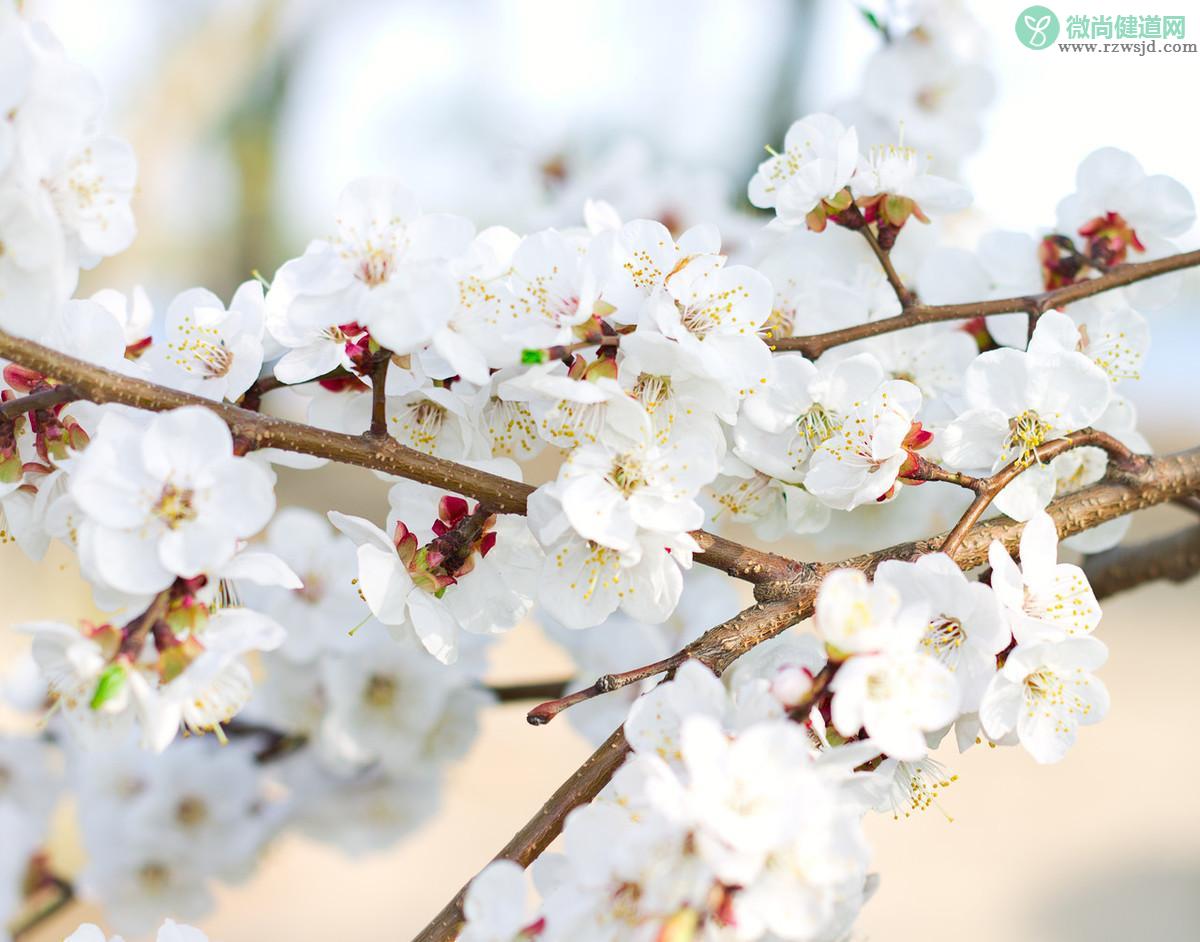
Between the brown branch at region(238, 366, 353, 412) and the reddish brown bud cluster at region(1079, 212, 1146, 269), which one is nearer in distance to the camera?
the brown branch at region(238, 366, 353, 412)

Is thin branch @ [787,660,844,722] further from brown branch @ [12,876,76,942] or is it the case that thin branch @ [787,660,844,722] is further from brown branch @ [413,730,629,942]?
brown branch @ [12,876,76,942]

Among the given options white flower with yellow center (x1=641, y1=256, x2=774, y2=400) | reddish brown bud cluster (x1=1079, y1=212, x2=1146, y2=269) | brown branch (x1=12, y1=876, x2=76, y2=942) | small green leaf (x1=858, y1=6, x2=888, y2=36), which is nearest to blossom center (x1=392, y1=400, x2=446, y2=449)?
white flower with yellow center (x1=641, y1=256, x2=774, y2=400)

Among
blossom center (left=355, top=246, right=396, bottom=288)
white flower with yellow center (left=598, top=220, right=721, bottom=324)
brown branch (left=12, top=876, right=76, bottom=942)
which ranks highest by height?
white flower with yellow center (left=598, top=220, right=721, bottom=324)

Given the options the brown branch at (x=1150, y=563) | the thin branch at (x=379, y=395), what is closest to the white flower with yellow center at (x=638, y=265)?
the thin branch at (x=379, y=395)

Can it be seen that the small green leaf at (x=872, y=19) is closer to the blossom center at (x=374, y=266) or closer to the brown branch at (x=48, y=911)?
the blossom center at (x=374, y=266)

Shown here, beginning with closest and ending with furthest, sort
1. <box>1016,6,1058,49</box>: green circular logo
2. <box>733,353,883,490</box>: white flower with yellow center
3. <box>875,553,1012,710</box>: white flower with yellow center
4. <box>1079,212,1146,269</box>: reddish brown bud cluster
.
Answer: <box>875,553,1012,710</box>: white flower with yellow center < <box>733,353,883,490</box>: white flower with yellow center < <box>1079,212,1146,269</box>: reddish brown bud cluster < <box>1016,6,1058,49</box>: green circular logo

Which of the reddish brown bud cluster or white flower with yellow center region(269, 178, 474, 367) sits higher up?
the reddish brown bud cluster

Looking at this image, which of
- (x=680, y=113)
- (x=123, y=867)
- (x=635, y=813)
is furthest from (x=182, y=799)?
(x=680, y=113)
